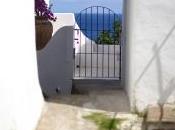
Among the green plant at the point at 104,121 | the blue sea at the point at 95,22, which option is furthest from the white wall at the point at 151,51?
the blue sea at the point at 95,22

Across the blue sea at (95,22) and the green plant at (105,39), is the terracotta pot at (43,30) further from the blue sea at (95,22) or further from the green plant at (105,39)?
the green plant at (105,39)

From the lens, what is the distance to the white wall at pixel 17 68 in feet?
19.1

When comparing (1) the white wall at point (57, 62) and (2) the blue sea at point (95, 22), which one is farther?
(2) the blue sea at point (95, 22)

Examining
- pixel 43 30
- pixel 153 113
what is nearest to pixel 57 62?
pixel 43 30

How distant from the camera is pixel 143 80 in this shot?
7629 millimetres

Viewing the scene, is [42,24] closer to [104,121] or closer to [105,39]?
[104,121]

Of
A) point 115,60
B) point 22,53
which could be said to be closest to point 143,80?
point 22,53

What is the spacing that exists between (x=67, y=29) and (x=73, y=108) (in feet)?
9.55

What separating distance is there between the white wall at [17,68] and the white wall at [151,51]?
58.7 inches

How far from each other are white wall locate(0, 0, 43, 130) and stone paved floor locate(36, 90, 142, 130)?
0.30m

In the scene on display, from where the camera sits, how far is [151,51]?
7539 millimetres

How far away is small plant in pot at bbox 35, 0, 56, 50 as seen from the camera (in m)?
9.88

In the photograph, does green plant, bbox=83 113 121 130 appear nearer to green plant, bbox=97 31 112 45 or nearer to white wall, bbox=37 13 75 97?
white wall, bbox=37 13 75 97

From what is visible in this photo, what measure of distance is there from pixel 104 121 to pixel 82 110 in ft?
1.75
